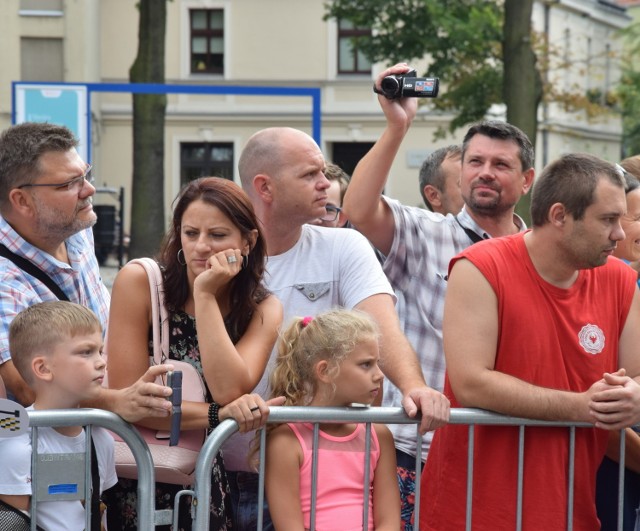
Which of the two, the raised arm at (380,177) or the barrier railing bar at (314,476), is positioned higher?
the raised arm at (380,177)

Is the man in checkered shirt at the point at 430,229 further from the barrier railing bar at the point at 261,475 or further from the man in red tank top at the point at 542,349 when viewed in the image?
the barrier railing bar at the point at 261,475

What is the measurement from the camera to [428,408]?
144 inches

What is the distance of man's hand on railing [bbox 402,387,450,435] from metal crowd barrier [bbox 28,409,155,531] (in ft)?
2.67

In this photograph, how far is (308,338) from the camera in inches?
151

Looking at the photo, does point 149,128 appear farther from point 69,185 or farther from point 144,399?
point 144,399

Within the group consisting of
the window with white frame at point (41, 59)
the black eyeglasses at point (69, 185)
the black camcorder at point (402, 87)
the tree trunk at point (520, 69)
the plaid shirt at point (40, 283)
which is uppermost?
the window with white frame at point (41, 59)

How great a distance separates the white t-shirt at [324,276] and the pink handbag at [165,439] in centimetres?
50

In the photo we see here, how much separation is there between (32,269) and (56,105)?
12.2 metres

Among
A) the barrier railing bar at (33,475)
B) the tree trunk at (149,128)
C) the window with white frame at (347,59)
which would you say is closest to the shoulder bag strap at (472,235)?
the barrier railing bar at (33,475)

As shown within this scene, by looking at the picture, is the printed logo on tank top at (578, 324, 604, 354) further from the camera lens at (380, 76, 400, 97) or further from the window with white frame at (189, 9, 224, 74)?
the window with white frame at (189, 9, 224, 74)

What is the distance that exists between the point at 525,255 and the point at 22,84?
42.0 feet

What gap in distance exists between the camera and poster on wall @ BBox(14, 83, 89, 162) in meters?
15.6

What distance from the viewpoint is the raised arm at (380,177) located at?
4.22 metres

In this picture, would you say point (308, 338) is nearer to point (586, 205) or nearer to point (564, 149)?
point (586, 205)
